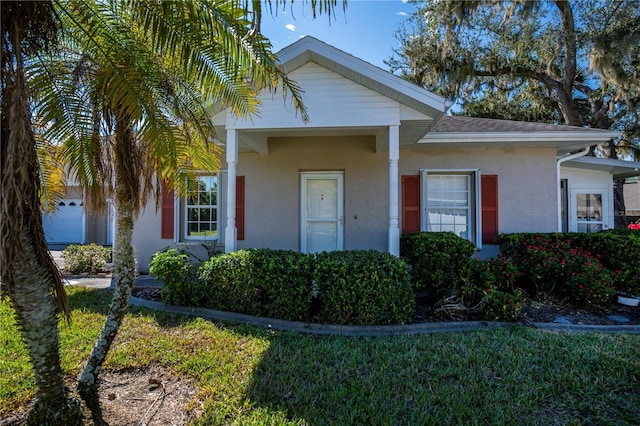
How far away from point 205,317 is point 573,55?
14908mm

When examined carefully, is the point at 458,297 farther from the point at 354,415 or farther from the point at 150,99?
the point at 150,99

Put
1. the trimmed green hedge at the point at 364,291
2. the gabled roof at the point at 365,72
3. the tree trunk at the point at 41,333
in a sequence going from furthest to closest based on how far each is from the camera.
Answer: the gabled roof at the point at 365,72, the trimmed green hedge at the point at 364,291, the tree trunk at the point at 41,333

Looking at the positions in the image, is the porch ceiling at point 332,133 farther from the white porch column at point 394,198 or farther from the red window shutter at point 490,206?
the red window shutter at point 490,206

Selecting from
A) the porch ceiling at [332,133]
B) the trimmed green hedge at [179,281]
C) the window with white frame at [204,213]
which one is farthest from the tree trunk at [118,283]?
the window with white frame at [204,213]

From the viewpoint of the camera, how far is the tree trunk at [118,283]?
2.46 metres

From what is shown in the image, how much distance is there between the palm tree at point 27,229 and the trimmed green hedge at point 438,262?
4504 millimetres

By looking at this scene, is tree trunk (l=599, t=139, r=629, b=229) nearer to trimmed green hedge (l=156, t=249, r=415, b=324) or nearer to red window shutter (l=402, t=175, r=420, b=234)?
red window shutter (l=402, t=175, r=420, b=234)

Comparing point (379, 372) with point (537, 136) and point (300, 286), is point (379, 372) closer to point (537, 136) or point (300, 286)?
point (300, 286)

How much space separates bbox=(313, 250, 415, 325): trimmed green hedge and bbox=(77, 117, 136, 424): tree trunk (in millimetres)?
2309

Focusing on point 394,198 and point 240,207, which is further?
point 240,207

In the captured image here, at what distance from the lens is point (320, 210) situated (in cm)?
732

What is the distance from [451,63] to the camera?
12969 millimetres

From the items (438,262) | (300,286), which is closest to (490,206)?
(438,262)

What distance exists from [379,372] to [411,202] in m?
4.77
